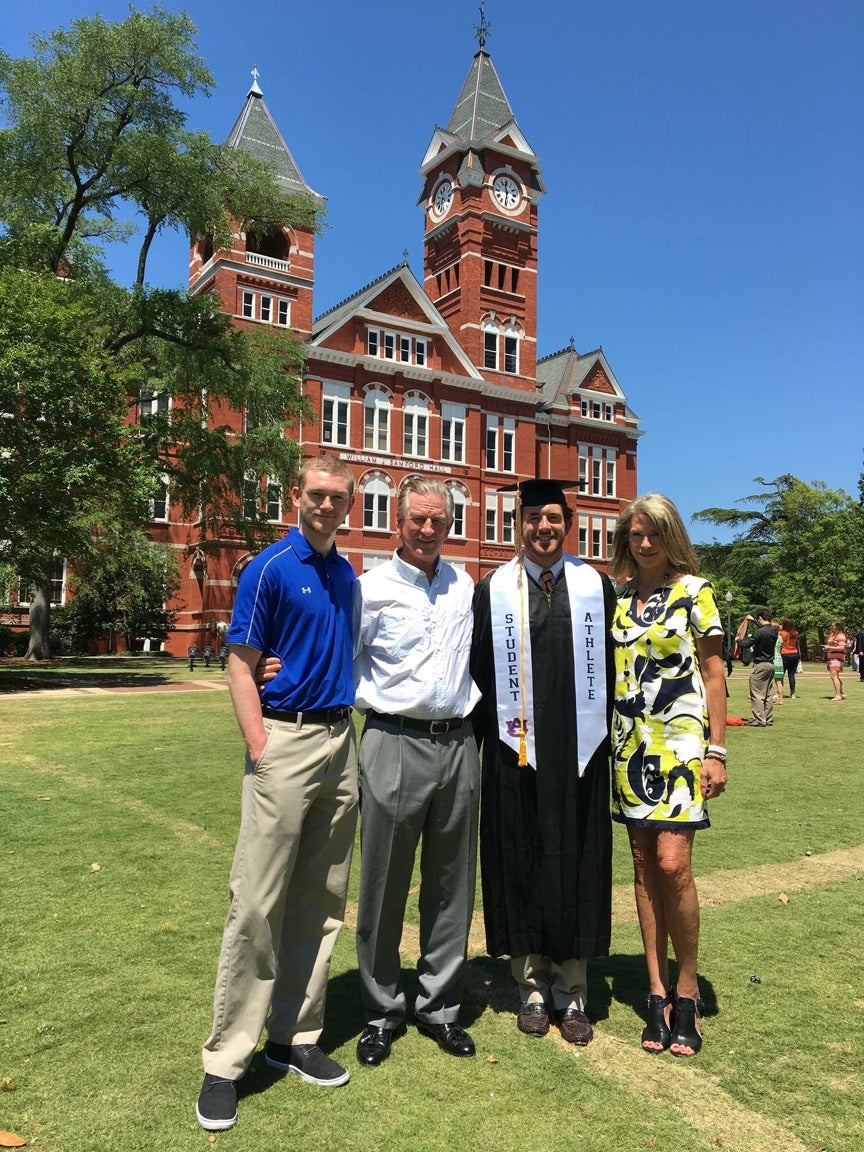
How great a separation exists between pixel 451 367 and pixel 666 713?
40.3 metres

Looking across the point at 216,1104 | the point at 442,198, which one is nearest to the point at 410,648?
the point at 216,1104

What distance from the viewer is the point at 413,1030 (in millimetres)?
3424

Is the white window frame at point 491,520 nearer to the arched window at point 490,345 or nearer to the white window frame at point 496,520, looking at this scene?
the white window frame at point 496,520

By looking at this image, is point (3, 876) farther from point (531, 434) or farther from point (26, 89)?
point (531, 434)

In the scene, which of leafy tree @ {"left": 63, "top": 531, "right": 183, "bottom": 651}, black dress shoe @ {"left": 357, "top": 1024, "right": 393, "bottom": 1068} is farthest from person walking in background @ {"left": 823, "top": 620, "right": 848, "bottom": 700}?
leafy tree @ {"left": 63, "top": 531, "right": 183, "bottom": 651}

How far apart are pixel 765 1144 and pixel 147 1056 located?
7.04 ft

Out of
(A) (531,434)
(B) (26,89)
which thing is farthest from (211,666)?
(A) (531,434)

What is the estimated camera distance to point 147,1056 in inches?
121

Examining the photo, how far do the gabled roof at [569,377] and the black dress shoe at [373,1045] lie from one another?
44473mm

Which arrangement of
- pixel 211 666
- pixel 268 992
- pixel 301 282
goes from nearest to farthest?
pixel 268 992 < pixel 211 666 < pixel 301 282

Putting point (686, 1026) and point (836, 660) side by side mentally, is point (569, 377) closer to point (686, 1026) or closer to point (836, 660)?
point (836, 660)

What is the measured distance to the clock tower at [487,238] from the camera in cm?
4366

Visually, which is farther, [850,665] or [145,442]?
[850,665]

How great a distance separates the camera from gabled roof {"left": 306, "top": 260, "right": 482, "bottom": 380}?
3866cm
